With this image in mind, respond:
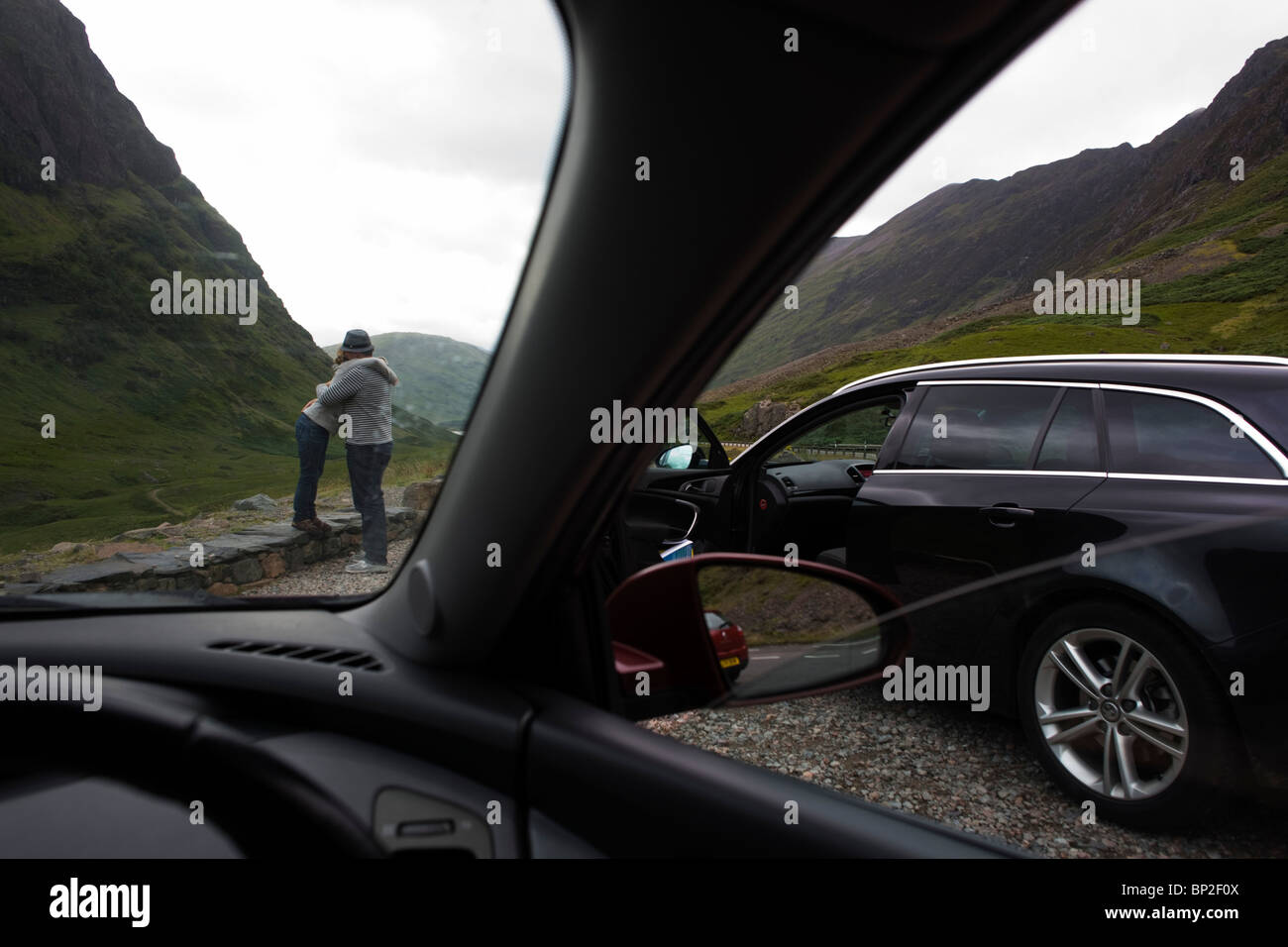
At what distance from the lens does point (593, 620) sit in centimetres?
143

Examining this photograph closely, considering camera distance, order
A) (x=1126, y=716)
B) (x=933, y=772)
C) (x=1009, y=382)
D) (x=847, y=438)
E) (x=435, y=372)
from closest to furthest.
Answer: (x=435, y=372) → (x=933, y=772) → (x=1126, y=716) → (x=1009, y=382) → (x=847, y=438)

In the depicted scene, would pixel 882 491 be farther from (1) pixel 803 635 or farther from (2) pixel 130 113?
(2) pixel 130 113

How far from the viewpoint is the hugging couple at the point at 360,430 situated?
163 centimetres

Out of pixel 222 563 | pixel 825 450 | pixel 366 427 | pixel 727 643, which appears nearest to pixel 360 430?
pixel 366 427

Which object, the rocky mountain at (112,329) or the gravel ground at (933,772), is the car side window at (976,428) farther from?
the rocky mountain at (112,329)

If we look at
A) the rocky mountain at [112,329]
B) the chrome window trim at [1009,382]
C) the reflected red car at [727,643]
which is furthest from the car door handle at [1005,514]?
the rocky mountain at [112,329]

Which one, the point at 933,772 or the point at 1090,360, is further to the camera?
the point at 1090,360

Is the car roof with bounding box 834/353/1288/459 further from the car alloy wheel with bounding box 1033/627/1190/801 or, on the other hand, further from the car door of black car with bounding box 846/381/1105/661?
the car alloy wheel with bounding box 1033/627/1190/801

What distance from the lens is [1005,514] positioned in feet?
10.3

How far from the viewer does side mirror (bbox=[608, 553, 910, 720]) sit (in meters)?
1.35

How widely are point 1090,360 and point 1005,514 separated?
2.62 ft

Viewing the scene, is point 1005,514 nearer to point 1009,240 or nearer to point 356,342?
point 1009,240

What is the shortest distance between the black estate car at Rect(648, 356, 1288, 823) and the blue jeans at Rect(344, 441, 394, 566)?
1.24 metres
